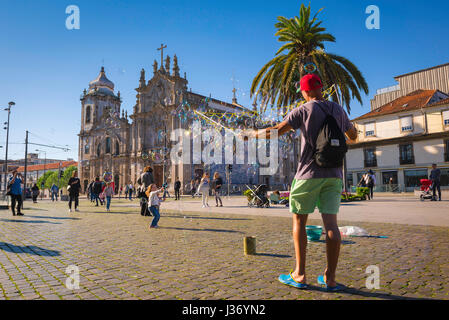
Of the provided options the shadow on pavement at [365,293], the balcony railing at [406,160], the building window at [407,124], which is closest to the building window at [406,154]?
the balcony railing at [406,160]

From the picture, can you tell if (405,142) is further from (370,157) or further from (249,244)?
(249,244)

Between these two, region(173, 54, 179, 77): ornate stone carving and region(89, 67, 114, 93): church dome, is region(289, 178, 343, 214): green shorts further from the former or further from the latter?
region(89, 67, 114, 93): church dome

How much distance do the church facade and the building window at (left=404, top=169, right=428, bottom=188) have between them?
15.0 m

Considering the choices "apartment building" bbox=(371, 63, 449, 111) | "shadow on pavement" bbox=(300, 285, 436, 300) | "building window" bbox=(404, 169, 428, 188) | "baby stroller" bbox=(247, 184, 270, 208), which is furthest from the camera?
"apartment building" bbox=(371, 63, 449, 111)

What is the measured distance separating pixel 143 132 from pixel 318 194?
39.9 m

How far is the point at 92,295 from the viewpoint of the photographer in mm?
2652

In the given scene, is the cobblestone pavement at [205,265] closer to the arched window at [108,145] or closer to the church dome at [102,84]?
the arched window at [108,145]

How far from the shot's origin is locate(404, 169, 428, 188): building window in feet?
100

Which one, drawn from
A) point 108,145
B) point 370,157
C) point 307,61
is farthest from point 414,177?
point 108,145

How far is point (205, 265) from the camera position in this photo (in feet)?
11.9

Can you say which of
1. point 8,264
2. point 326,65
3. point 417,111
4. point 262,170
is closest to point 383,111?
point 417,111

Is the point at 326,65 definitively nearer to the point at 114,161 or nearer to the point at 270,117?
the point at 270,117

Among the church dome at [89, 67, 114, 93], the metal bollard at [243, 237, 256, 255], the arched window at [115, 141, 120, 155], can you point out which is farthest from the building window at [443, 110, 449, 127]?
the church dome at [89, 67, 114, 93]

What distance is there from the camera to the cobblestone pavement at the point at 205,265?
2.68 m
